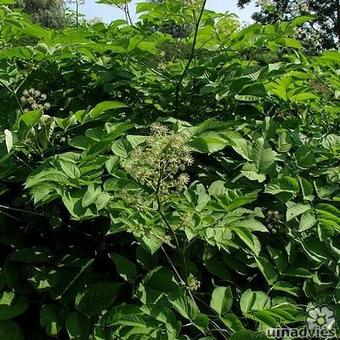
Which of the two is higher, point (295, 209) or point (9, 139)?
point (9, 139)

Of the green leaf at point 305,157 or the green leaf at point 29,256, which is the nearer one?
the green leaf at point 29,256

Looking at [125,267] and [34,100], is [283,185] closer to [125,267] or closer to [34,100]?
[125,267]

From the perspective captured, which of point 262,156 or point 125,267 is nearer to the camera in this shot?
point 125,267

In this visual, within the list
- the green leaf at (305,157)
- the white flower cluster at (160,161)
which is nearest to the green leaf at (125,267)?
the white flower cluster at (160,161)

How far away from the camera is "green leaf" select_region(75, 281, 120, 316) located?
1.48 meters

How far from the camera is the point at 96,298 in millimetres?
1501

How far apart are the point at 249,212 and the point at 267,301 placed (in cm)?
23

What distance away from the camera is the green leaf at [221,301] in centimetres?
143

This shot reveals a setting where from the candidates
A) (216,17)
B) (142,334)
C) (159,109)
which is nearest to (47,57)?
(159,109)

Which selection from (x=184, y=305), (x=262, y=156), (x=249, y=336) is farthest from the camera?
(x=262, y=156)

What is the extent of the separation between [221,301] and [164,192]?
31 cm

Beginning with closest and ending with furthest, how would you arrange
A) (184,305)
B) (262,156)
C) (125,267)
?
1. (184,305)
2. (125,267)
3. (262,156)

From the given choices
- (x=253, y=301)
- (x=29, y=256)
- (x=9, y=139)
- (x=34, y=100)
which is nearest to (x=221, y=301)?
(x=253, y=301)

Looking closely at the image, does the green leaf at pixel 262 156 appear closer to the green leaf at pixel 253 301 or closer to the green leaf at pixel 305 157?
the green leaf at pixel 305 157
